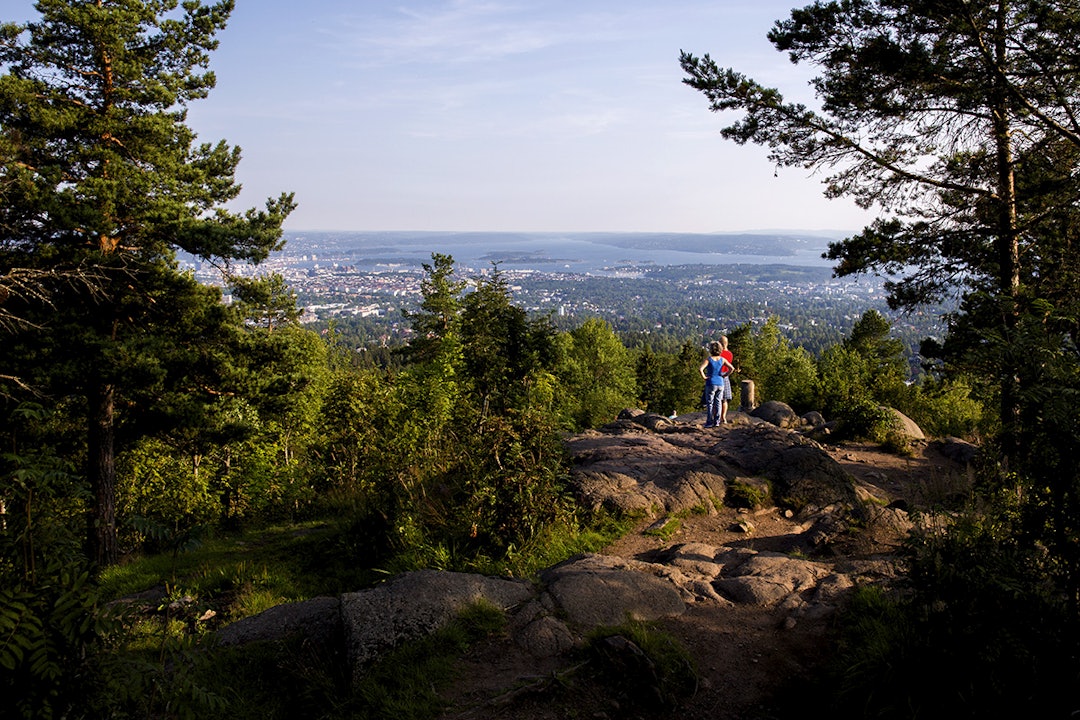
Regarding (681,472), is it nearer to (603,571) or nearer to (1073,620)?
(603,571)

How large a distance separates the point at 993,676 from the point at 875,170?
9019 millimetres

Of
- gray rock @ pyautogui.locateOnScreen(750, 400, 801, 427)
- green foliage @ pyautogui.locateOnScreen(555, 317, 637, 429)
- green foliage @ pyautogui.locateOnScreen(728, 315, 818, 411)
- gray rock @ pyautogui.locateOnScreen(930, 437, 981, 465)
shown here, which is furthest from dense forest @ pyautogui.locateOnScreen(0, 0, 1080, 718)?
green foliage @ pyautogui.locateOnScreen(555, 317, 637, 429)

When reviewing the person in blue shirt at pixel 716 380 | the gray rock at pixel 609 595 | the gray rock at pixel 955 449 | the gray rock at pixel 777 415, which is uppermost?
the person in blue shirt at pixel 716 380

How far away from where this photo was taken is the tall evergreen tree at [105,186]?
9422 mm

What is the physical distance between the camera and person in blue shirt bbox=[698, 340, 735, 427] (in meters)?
12.1

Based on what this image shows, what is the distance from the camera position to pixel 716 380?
12555 mm

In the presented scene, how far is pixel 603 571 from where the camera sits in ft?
18.1

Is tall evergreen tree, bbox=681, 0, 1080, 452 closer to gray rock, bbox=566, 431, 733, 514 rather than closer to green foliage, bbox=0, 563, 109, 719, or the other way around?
gray rock, bbox=566, 431, 733, 514

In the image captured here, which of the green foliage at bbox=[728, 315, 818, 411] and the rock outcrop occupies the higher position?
the rock outcrop

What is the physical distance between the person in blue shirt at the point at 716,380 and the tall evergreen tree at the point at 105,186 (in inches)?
355

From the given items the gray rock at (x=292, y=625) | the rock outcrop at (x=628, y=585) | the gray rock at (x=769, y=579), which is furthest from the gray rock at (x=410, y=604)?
the gray rock at (x=769, y=579)

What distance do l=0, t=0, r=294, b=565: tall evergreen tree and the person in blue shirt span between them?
9.01 meters

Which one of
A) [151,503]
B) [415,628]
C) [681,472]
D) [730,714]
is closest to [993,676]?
[730,714]

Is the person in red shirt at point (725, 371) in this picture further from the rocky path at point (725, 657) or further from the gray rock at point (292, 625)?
the gray rock at point (292, 625)
